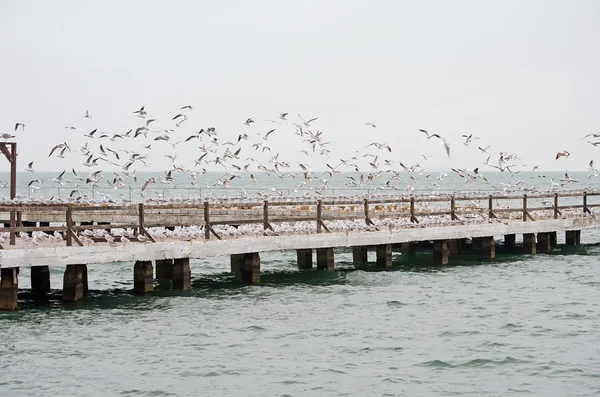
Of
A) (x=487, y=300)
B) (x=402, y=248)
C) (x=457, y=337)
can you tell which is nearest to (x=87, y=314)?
(x=457, y=337)

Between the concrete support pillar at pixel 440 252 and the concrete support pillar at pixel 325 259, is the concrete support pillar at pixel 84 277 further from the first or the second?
the concrete support pillar at pixel 440 252

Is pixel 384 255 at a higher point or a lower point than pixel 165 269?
higher

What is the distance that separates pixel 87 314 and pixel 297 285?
332 inches

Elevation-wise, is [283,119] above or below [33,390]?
above

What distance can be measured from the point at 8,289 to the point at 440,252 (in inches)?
736

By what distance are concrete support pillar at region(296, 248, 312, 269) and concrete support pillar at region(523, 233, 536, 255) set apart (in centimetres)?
1196

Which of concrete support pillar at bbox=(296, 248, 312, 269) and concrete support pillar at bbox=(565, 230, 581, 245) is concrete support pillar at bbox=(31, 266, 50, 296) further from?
concrete support pillar at bbox=(565, 230, 581, 245)

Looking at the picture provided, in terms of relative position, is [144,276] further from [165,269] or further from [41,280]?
[165,269]

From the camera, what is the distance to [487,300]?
3138 cm

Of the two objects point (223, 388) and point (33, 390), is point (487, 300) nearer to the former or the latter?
point (223, 388)

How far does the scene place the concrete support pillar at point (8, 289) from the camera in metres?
26.5

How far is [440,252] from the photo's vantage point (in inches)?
1556

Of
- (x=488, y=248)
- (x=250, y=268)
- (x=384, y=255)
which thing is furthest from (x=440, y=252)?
(x=250, y=268)

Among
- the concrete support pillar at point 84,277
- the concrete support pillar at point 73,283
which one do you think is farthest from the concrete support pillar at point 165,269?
the concrete support pillar at point 73,283
